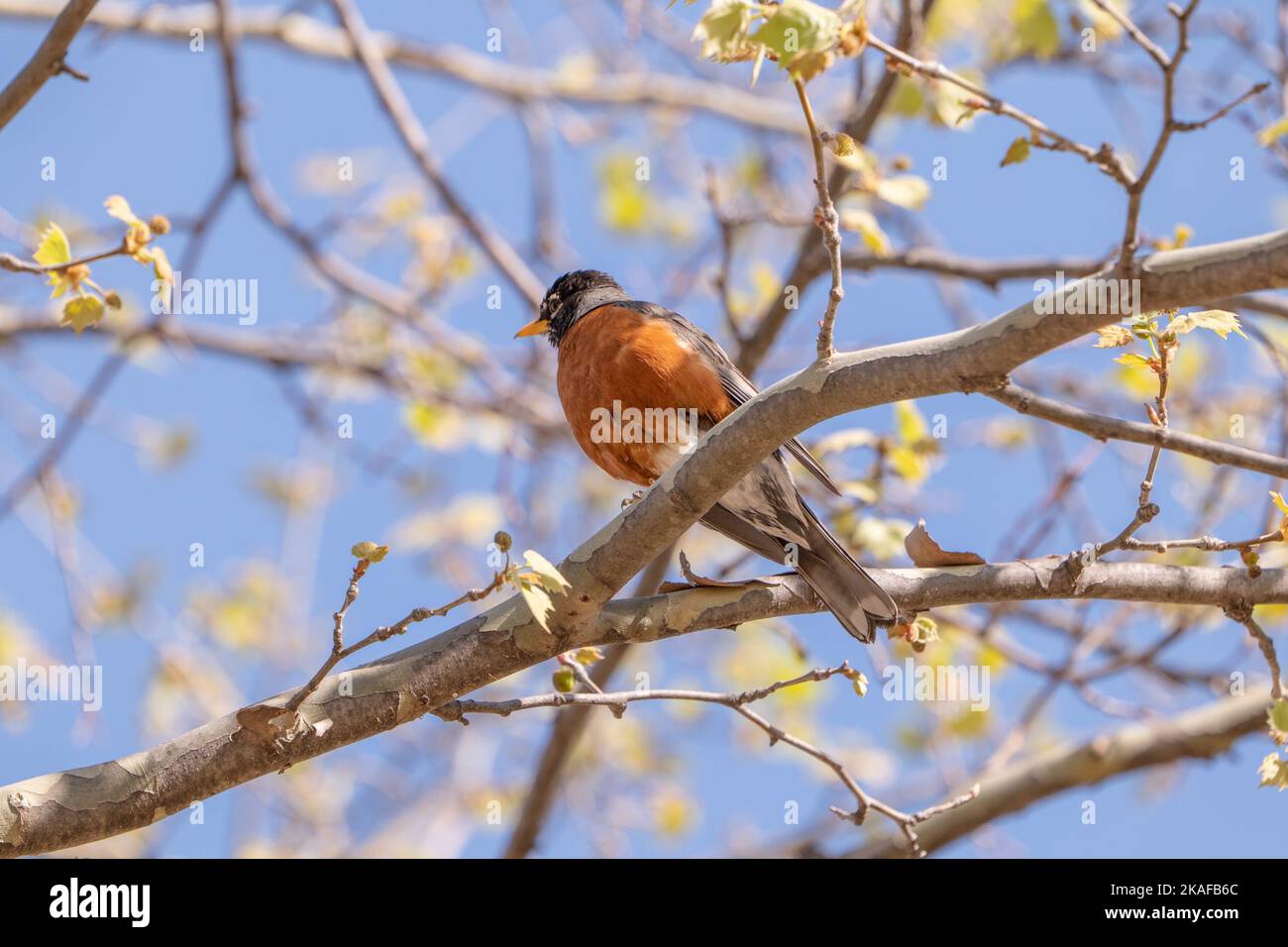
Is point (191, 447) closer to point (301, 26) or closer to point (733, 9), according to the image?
point (301, 26)

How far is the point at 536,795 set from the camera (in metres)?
4.46

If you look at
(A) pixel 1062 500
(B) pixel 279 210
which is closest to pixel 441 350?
(B) pixel 279 210

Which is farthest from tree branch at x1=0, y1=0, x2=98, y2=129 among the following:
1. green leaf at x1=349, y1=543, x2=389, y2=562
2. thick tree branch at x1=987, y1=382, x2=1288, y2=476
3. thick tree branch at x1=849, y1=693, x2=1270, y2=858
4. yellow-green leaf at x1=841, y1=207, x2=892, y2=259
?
thick tree branch at x1=849, y1=693, x2=1270, y2=858

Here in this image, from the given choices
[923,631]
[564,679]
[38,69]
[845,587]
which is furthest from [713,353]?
[38,69]

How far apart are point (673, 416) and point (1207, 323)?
1.65 m

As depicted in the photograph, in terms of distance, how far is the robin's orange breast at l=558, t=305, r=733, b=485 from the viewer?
12.5 feet

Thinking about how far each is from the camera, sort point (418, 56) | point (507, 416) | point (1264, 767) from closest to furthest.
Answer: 1. point (1264, 767)
2. point (507, 416)
3. point (418, 56)

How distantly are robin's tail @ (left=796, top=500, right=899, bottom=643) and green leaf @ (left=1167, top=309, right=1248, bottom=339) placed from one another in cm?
96

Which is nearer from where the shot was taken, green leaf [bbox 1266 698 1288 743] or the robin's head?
green leaf [bbox 1266 698 1288 743]

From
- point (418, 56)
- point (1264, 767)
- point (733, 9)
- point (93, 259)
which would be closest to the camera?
point (733, 9)

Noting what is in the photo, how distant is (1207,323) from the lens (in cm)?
254

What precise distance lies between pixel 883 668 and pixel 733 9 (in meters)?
3.33

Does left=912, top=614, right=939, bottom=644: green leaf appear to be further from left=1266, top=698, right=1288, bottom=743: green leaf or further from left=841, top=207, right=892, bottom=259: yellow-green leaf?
left=841, top=207, right=892, bottom=259: yellow-green leaf

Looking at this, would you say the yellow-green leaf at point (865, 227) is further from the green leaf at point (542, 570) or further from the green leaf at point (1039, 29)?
the green leaf at point (542, 570)
